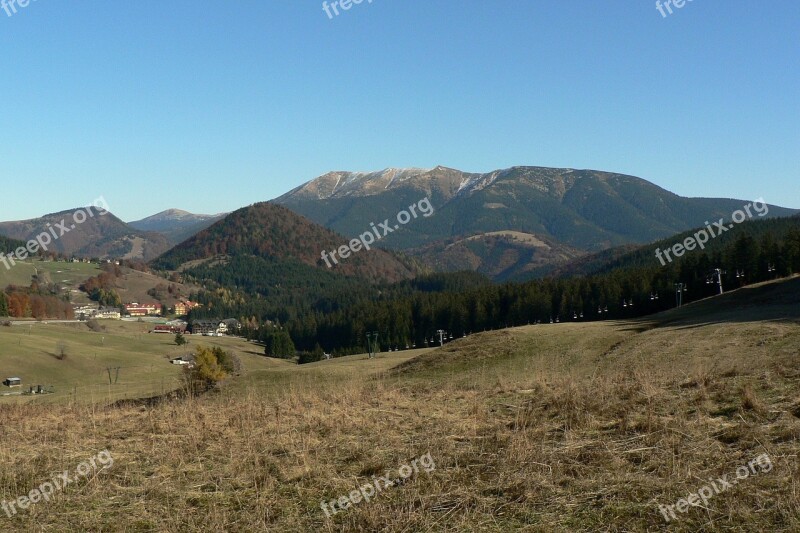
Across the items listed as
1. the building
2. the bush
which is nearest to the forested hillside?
the building

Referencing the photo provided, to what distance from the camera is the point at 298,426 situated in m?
13.4

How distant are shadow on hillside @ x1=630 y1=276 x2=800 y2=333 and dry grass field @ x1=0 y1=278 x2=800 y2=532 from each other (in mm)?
38953

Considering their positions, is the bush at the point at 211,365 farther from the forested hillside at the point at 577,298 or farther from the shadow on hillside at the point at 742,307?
the forested hillside at the point at 577,298

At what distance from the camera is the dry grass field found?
7879mm

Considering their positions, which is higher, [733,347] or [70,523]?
[70,523]

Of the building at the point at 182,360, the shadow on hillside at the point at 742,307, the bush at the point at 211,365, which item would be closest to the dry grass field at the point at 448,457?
the bush at the point at 211,365

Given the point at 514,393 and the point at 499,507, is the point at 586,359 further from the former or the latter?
the point at 499,507

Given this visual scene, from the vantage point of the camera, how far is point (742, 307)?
205 ft

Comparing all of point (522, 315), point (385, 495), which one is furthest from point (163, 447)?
point (522, 315)

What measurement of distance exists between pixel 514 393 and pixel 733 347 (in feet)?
64.8

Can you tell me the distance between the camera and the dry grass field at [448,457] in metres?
7.88

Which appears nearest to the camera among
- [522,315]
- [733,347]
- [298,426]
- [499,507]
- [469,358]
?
[499,507]

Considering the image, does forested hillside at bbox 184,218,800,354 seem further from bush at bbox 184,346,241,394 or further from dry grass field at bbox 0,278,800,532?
dry grass field at bbox 0,278,800,532

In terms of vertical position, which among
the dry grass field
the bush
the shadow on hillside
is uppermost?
the dry grass field
